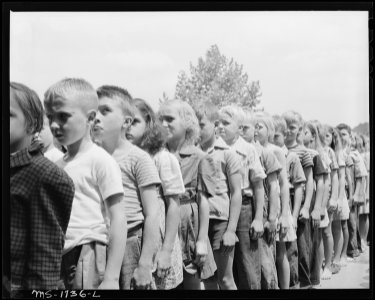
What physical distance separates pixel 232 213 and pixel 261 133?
63 cm

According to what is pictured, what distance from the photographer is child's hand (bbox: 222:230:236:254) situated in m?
4.87

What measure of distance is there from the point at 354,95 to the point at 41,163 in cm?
215

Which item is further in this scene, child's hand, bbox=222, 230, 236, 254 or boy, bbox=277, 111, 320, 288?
boy, bbox=277, 111, 320, 288

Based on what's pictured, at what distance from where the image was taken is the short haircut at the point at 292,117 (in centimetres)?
492

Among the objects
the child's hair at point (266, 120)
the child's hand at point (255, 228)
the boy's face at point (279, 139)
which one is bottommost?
the child's hand at point (255, 228)

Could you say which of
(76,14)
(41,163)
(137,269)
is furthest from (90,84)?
(137,269)

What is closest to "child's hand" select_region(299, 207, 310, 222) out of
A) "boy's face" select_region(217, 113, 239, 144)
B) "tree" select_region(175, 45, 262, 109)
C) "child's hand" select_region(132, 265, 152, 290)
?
"boy's face" select_region(217, 113, 239, 144)

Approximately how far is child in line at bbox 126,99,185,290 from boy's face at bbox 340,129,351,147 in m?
1.29

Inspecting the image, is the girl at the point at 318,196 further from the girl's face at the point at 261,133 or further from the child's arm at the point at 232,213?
the child's arm at the point at 232,213

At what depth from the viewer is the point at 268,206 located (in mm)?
5152

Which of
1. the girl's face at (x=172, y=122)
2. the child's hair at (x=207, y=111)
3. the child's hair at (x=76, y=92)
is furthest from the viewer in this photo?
the child's hair at (x=207, y=111)

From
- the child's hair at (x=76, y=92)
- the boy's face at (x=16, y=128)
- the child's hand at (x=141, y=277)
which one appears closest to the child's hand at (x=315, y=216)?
the child's hand at (x=141, y=277)

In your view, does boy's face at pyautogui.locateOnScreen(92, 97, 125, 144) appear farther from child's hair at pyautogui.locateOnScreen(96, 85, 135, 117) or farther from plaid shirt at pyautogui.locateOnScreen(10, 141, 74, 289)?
plaid shirt at pyautogui.locateOnScreen(10, 141, 74, 289)

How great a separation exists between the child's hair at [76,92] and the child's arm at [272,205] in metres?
1.48
